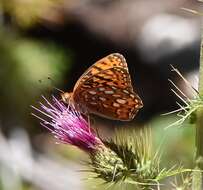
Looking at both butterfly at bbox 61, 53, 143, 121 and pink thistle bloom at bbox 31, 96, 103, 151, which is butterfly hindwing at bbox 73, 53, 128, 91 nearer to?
butterfly at bbox 61, 53, 143, 121

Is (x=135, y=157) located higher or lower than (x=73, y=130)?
lower

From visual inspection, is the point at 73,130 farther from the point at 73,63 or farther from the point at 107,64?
the point at 73,63

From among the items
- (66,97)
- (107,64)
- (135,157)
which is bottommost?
(135,157)

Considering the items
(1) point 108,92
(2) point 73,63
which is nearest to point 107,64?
(1) point 108,92

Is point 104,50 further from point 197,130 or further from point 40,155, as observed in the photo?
point 197,130

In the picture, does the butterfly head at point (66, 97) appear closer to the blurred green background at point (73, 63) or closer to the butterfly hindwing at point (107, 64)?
the butterfly hindwing at point (107, 64)

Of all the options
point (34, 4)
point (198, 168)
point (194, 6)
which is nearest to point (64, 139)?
point (198, 168)
